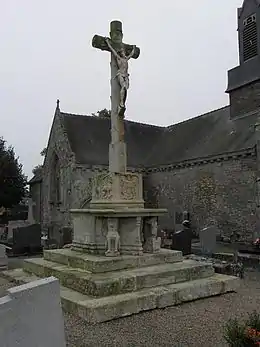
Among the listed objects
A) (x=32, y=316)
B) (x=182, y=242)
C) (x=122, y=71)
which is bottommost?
(x=182, y=242)

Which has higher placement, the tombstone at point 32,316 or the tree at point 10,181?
the tree at point 10,181

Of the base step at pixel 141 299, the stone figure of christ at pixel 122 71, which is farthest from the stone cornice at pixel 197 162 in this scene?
the base step at pixel 141 299

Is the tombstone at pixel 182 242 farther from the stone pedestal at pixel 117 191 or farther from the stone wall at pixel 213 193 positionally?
the stone wall at pixel 213 193

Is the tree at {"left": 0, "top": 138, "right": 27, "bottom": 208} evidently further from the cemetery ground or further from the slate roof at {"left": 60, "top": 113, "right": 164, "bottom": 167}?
the cemetery ground

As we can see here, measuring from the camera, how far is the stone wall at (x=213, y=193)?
58.9ft

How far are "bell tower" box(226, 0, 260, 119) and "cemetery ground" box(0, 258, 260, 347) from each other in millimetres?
16303

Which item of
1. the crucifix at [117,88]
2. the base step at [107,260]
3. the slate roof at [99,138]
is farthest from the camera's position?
the slate roof at [99,138]

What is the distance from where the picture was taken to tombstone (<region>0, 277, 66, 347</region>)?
2.31m

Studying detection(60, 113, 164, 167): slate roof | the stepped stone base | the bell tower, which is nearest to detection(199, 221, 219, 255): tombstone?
the stepped stone base

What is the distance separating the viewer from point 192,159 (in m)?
21.1

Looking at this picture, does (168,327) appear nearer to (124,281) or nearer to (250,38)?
(124,281)

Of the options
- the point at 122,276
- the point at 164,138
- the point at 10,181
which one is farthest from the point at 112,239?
the point at 10,181

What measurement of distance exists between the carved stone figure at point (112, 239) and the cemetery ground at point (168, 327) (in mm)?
1458

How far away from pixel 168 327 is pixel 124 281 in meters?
1.16
